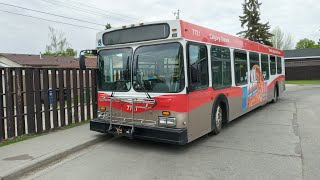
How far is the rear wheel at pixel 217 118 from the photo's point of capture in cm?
732

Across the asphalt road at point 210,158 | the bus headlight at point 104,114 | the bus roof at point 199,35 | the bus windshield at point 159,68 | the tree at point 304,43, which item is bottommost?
the asphalt road at point 210,158

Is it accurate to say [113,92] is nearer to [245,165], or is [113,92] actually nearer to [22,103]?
[22,103]

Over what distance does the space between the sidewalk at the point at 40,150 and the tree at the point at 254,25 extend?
1447 inches

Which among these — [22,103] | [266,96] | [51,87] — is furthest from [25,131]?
[266,96]

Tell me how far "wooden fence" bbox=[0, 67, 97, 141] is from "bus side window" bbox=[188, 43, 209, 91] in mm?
4129

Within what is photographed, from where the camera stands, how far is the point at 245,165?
526 cm

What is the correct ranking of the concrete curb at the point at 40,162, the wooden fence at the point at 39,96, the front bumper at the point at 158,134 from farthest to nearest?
the wooden fence at the point at 39,96
the front bumper at the point at 158,134
the concrete curb at the point at 40,162

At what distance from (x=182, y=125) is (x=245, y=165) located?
1447 mm

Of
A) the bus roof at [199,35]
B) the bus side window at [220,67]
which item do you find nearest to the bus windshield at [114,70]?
the bus roof at [199,35]

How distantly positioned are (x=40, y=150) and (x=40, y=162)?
0.71 m

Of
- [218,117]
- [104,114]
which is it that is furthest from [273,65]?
[104,114]

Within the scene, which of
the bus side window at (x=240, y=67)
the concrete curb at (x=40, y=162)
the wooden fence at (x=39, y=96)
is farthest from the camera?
the bus side window at (x=240, y=67)

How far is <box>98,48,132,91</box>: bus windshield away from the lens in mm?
6520

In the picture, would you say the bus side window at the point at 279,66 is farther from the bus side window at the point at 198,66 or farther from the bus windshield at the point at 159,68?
the bus windshield at the point at 159,68
